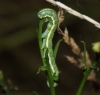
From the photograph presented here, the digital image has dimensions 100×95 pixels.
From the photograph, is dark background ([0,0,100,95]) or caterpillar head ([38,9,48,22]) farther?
dark background ([0,0,100,95])

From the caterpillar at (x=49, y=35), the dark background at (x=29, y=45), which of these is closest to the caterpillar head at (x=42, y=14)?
the caterpillar at (x=49, y=35)

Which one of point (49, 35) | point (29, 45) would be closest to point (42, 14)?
point (49, 35)

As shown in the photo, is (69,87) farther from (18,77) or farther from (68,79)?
(18,77)

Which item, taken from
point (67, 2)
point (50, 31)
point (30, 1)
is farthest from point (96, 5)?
point (50, 31)

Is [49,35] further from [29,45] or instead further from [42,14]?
[29,45]

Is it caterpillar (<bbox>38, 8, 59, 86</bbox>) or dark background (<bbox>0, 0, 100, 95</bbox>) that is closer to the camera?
caterpillar (<bbox>38, 8, 59, 86</bbox>)

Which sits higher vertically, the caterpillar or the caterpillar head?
the caterpillar head

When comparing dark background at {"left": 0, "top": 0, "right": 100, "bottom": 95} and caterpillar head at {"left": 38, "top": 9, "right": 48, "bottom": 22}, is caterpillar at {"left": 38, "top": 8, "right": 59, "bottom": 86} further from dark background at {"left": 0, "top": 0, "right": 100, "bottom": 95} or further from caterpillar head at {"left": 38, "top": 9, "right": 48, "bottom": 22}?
dark background at {"left": 0, "top": 0, "right": 100, "bottom": 95}

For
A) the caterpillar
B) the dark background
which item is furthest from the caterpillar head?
the dark background

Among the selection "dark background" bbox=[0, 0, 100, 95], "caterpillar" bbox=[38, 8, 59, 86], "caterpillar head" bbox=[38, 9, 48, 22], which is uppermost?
"caterpillar head" bbox=[38, 9, 48, 22]
